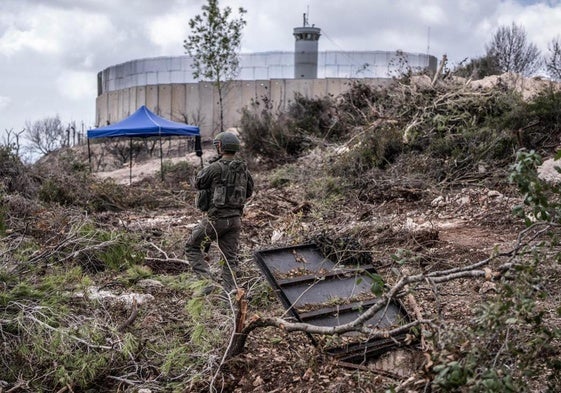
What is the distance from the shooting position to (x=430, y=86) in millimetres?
14414

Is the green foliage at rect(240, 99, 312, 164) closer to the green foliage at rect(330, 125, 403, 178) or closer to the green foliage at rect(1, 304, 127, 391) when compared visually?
the green foliage at rect(330, 125, 403, 178)

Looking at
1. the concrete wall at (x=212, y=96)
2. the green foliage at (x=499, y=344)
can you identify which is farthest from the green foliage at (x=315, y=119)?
the green foliage at (x=499, y=344)

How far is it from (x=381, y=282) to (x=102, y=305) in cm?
257

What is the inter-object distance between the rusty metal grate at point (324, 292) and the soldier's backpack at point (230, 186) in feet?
3.09

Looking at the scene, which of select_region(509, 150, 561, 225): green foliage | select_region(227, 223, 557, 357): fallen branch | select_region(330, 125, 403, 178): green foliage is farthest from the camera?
select_region(330, 125, 403, 178): green foliage

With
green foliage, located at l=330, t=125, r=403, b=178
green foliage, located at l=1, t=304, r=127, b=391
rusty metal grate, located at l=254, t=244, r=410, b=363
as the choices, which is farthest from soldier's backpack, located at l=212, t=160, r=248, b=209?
green foliage, located at l=330, t=125, r=403, b=178

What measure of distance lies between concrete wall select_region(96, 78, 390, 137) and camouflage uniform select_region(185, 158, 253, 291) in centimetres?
2293

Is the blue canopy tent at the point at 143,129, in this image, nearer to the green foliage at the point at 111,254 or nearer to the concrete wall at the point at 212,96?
the green foliage at the point at 111,254

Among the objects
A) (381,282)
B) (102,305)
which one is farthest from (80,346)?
(381,282)

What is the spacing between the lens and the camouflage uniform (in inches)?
246

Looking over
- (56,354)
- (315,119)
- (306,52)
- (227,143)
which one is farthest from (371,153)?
(306,52)

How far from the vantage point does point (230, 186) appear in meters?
6.25

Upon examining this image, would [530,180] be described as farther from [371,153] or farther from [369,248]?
[371,153]

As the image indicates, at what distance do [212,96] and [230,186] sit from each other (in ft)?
83.3
